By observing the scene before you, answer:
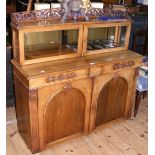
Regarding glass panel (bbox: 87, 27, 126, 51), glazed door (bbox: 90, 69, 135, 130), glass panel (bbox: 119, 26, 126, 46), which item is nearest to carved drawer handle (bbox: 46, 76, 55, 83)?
glazed door (bbox: 90, 69, 135, 130)

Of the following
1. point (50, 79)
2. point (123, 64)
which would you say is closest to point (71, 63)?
point (50, 79)

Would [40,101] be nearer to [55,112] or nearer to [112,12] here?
[55,112]

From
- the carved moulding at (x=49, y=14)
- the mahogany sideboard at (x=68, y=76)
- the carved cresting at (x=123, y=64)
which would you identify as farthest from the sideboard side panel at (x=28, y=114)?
the carved cresting at (x=123, y=64)

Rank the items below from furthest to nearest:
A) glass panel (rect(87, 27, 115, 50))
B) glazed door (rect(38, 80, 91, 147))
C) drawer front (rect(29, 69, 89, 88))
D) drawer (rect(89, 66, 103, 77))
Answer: glass panel (rect(87, 27, 115, 50)), drawer (rect(89, 66, 103, 77)), glazed door (rect(38, 80, 91, 147)), drawer front (rect(29, 69, 89, 88))

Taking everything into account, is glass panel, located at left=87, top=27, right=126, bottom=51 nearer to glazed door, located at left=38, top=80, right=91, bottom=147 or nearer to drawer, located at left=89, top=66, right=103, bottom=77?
drawer, located at left=89, top=66, right=103, bottom=77

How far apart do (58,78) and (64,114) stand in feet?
1.10

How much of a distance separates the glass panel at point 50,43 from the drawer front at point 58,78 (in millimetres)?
220

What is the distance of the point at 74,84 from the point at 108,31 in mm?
657

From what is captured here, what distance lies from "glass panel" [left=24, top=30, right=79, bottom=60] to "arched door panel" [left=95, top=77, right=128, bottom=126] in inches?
17.3

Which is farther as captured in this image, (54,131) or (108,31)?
(108,31)

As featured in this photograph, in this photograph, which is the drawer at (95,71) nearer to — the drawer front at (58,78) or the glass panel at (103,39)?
the drawer front at (58,78)

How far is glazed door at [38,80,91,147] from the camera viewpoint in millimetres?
1658

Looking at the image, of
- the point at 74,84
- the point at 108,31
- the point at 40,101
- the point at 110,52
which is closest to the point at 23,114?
the point at 40,101
